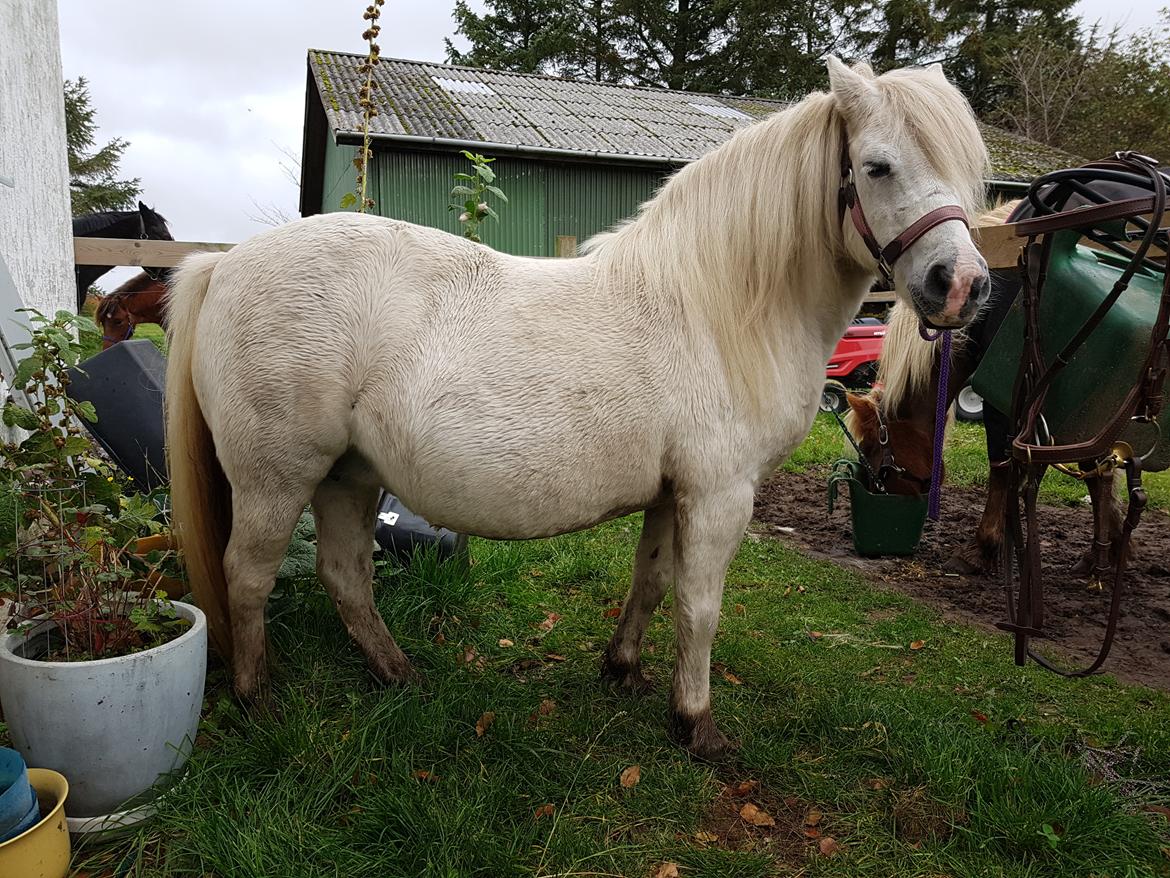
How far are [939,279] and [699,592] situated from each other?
1.18m

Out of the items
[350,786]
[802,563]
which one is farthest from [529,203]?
[350,786]

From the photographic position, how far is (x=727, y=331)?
2248 mm

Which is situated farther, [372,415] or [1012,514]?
[1012,514]

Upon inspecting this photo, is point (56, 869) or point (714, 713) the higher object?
point (56, 869)

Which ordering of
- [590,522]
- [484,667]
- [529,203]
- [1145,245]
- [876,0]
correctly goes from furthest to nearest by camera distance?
[876,0], [529,203], [484,667], [590,522], [1145,245]

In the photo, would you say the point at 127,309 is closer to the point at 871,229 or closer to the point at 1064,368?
the point at 871,229

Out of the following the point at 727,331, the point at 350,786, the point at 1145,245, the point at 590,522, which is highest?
the point at 1145,245

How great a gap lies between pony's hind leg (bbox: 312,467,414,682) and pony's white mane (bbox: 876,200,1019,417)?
3.04 metres

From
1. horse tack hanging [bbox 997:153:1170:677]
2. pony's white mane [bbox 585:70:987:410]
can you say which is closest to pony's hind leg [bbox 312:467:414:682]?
pony's white mane [bbox 585:70:987:410]

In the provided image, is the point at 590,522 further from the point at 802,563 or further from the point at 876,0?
the point at 876,0

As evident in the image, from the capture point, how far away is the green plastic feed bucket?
457 cm

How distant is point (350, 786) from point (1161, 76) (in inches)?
1152

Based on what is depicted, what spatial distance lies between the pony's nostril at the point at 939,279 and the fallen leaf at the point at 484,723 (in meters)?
2.02

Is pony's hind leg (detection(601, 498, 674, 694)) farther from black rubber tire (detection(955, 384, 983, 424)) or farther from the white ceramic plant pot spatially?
black rubber tire (detection(955, 384, 983, 424))
